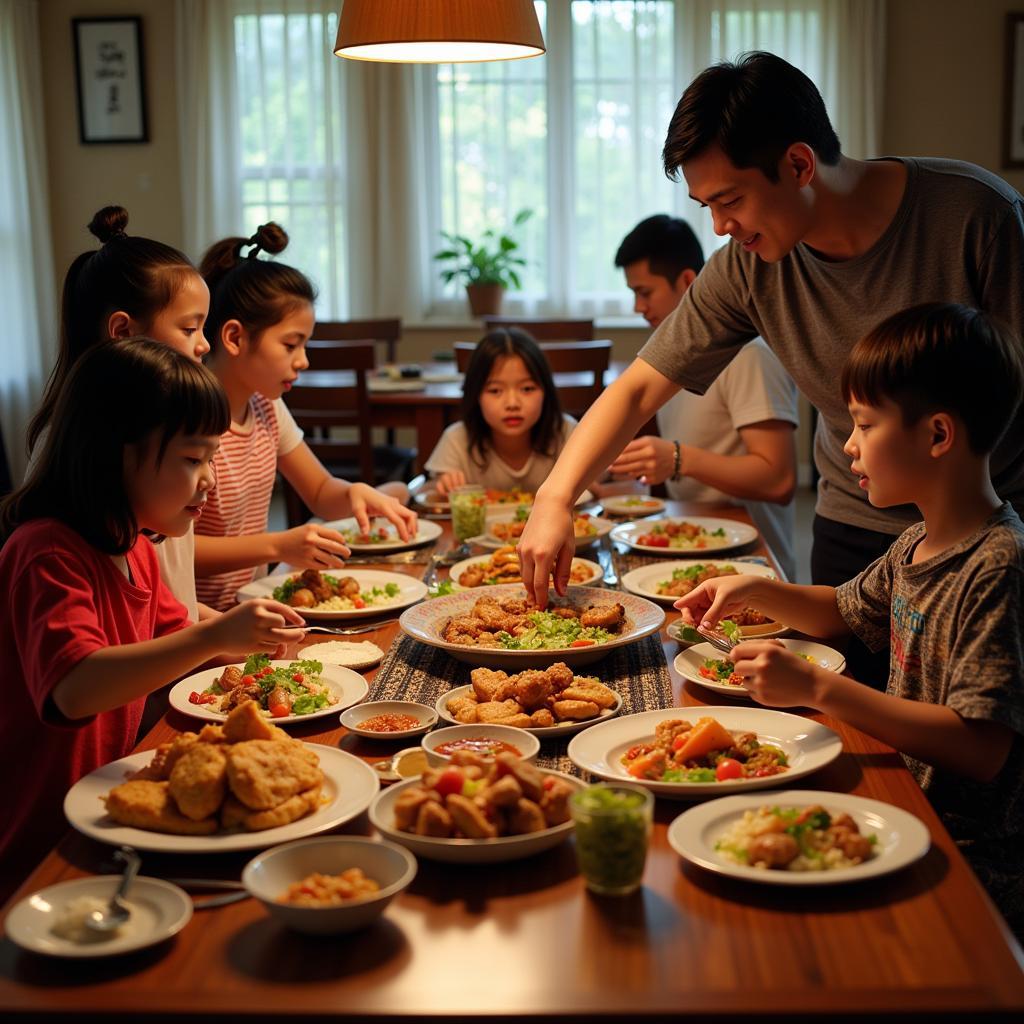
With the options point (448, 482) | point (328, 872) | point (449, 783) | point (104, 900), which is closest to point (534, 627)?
point (449, 783)

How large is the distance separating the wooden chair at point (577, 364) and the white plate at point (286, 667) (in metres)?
2.49

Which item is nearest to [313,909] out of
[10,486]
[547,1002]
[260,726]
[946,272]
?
[547,1002]

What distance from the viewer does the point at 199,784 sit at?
1189mm

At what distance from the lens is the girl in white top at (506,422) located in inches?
127

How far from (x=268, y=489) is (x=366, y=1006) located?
79.4 inches

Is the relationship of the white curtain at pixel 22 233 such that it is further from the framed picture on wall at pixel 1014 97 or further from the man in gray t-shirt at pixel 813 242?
the framed picture on wall at pixel 1014 97

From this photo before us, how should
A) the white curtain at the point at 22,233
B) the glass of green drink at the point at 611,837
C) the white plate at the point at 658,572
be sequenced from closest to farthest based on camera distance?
the glass of green drink at the point at 611,837
the white plate at the point at 658,572
the white curtain at the point at 22,233

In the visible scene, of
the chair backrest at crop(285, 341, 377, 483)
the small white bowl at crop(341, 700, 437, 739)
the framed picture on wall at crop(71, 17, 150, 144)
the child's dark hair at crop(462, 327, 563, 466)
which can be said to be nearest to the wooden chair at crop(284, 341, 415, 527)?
the chair backrest at crop(285, 341, 377, 483)

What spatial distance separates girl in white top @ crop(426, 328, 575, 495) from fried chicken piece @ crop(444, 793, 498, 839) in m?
2.08

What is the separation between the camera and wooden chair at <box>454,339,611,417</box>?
4172mm

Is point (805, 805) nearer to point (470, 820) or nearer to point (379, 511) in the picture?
point (470, 820)

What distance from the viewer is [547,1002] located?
0.93 meters

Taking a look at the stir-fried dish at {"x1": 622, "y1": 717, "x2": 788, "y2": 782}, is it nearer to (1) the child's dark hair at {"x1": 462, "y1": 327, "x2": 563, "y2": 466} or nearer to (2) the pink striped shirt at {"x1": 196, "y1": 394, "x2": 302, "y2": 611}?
(2) the pink striped shirt at {"x1": 196, "y1": 394, "x2": 302, "y2": 611}

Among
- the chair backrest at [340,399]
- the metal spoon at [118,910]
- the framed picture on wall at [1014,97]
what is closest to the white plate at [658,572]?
the metal spoon at [118,910]
